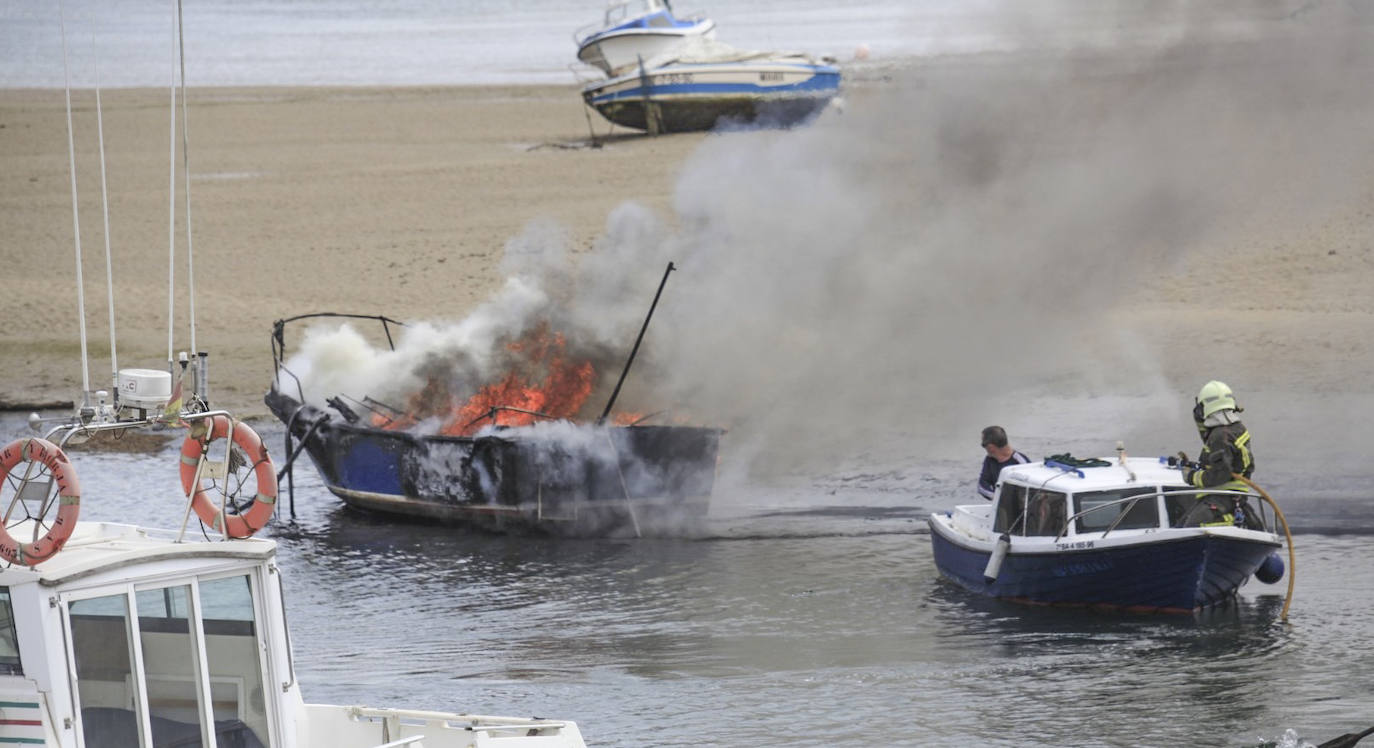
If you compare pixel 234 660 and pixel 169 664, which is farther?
pixel 234 660

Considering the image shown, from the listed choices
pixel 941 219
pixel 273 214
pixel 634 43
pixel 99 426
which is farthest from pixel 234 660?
pixel 634 43

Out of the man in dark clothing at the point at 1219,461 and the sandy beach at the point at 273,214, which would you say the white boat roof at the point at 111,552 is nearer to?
the man in dark clothing at the point at 1219,461

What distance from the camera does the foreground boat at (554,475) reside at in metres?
19.2

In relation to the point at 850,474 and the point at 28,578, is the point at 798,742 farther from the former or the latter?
the point at 850,474

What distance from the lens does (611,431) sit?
62.6ft

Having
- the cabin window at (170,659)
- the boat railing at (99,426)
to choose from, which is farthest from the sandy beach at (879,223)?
the cabin window at (170,659)

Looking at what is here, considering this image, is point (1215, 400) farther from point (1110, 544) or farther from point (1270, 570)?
point (1270, 570)

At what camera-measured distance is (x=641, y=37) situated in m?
46.3

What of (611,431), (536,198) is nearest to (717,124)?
(536,198)

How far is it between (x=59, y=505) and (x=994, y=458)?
10563mm

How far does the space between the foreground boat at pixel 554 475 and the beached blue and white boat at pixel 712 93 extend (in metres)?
21.1

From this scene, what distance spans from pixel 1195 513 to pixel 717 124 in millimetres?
26428

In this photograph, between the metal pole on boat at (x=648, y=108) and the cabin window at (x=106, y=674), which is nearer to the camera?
the cabin window at (x=106, y=674)

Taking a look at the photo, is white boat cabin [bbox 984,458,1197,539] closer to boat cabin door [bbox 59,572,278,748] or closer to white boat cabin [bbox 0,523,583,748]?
white boat cabin [bbox 0,523,583,748]
